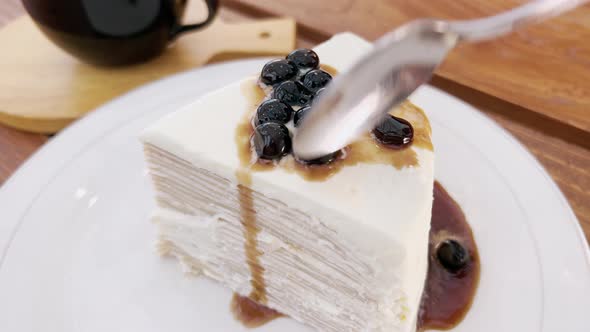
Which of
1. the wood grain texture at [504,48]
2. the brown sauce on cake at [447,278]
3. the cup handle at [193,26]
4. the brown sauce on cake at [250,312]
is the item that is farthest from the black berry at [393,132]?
the cup handle at [193,26]

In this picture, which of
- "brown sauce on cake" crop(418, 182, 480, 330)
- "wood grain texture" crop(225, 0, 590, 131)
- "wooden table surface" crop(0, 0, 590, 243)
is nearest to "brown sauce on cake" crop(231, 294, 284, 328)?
"brown sauce on cake" crop(418, 182, 480, 330)

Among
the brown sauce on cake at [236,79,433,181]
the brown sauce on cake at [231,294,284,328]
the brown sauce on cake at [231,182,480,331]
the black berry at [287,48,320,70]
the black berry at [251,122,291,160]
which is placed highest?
the black berry at [287,48,320,70]

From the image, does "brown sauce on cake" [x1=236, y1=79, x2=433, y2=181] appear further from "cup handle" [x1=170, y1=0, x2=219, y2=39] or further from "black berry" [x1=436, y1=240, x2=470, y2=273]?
"cup handle" [x1=170, y1=0, x2=219, y2=39]

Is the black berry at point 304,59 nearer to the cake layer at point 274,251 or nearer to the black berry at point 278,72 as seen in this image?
the black berry at point 278,72

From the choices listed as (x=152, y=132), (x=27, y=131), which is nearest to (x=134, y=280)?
(x=152, y=132)

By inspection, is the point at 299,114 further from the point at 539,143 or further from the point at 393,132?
the point at 539,143

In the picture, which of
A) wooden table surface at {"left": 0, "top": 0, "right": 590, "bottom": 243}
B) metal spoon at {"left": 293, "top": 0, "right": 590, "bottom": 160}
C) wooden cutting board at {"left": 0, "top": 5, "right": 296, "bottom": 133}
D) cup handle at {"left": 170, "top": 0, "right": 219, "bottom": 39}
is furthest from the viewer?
cup handle at {"left": 170, "top": 0, "right": 219, "bottom": 39}

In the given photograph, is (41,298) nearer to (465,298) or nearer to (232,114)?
(232,114)
